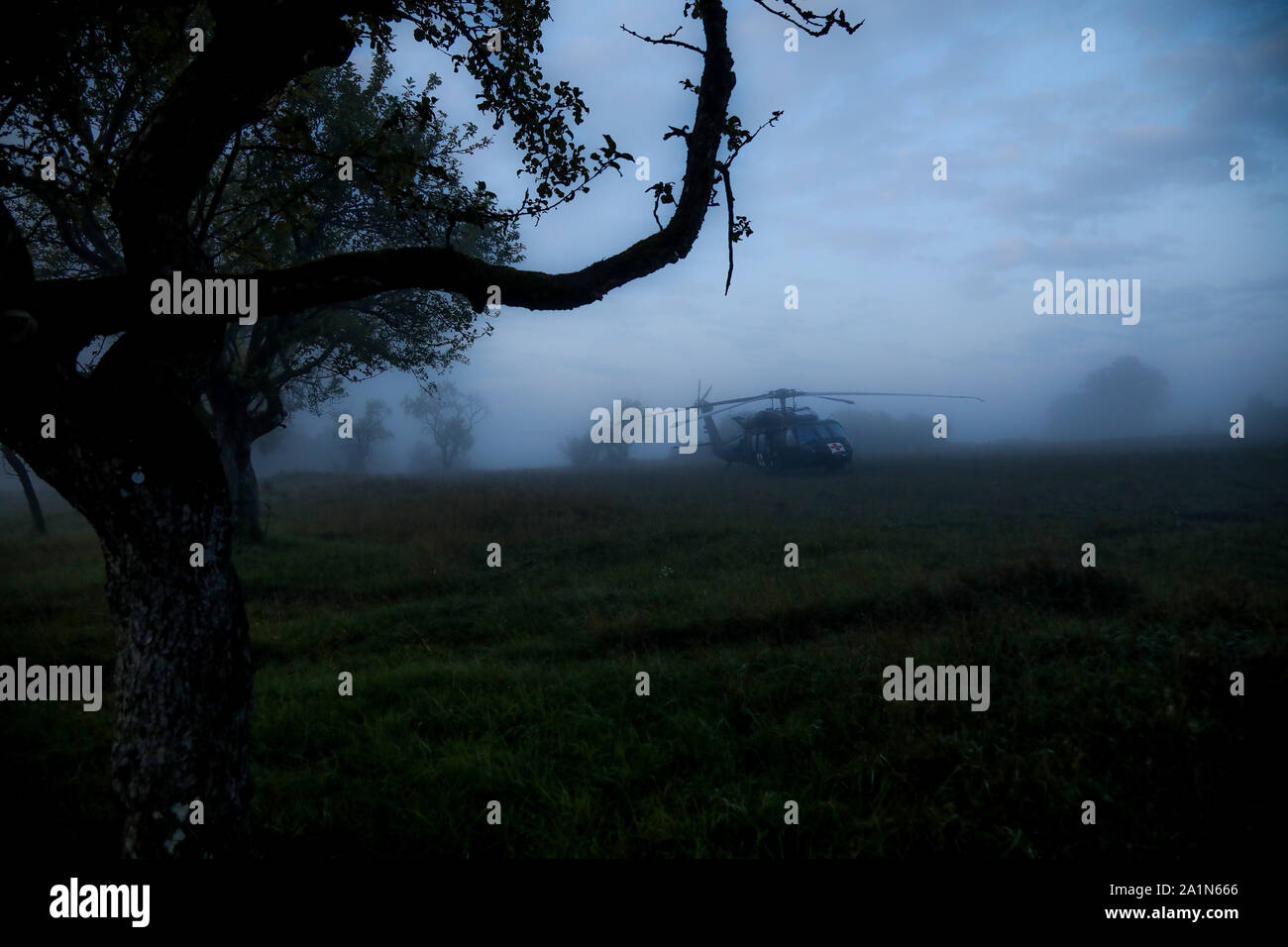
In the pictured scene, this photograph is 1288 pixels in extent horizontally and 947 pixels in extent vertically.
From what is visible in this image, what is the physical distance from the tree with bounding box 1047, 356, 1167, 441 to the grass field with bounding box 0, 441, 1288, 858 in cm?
13344

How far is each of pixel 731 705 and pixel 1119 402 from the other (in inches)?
5978

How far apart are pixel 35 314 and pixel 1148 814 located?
764 cm

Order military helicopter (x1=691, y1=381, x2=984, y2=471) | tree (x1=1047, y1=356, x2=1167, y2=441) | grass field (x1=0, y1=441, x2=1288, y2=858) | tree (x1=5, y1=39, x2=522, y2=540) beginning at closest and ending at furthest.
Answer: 1. grass field (x1=0, y1=441, x2=1288, y2=858)
2. tree (x1=5, y1=39, x2=522, y2=540)
3. military helicopter (x1=691, y1=381, x2=984, y2=471)
4. tree (x1=1047, y1=356, x2=1167, y2=441)

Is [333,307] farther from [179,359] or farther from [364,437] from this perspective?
[364,437]

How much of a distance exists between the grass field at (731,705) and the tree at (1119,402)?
5254 inches

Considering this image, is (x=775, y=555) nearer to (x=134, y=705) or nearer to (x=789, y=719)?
(x=789, y=719)

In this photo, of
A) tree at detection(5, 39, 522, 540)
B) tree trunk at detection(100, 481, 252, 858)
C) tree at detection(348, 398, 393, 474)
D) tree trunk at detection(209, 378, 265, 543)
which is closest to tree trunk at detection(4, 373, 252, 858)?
tree trunk at detection(100, 481, 252, 858)

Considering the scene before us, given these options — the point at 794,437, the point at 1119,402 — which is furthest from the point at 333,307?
the point at 1119,402

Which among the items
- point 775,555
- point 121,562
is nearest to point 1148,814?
point 121,562

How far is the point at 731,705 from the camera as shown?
19.2 ft

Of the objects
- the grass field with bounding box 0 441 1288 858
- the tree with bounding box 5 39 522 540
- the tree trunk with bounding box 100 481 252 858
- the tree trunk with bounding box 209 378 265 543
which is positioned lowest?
the grass field with bounding box 0 441 1288 858

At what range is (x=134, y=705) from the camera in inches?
137

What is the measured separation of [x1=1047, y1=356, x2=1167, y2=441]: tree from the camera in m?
120

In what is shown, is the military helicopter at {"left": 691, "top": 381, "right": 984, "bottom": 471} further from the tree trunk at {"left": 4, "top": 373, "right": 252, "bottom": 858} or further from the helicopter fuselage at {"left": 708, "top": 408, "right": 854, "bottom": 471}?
the tree trunk at {"left": 4, "top": 373, "right": 252, "bottom": 858}
